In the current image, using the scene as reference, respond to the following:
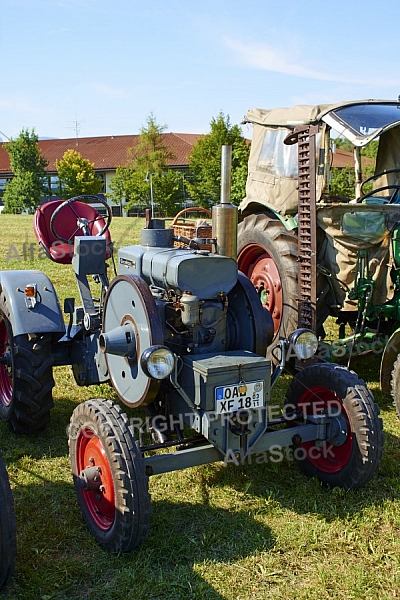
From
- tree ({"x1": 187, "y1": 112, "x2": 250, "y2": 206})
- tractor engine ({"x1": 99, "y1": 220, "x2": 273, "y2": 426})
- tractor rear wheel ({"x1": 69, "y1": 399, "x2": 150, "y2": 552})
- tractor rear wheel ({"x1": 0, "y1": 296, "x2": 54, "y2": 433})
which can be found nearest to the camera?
tractor rear wheel ({"x1": 69, "y1": 399, "x2": 150, "y2": 552})

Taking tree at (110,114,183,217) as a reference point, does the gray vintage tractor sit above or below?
below

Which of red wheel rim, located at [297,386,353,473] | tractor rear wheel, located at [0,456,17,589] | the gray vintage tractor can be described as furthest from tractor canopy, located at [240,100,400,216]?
tractor rear wheel, located at [0,456,17,589]

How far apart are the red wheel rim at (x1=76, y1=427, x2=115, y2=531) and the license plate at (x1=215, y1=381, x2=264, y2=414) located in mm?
616

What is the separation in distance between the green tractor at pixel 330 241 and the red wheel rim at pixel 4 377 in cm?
196

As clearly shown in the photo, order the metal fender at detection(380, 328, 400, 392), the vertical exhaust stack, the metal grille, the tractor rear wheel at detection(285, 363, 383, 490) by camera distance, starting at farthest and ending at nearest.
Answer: the metal grille < the metal fender at detection(380, 328, 400, 392) < the vertical exhaust stack < the tractor rear wheel at detection(285, 363, 383, 490)

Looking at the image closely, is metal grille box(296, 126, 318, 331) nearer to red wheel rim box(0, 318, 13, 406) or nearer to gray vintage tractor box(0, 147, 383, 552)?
gray vintage tractor box(0, 147, 383, 552)

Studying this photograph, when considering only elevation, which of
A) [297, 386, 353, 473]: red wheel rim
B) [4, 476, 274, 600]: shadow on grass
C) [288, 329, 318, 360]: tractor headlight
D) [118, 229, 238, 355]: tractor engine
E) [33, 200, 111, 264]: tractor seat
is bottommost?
[4, 476, 274, 600]: shadow on grass

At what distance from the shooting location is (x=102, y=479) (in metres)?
3.04

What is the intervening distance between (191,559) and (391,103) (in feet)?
14.2

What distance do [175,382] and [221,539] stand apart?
805 mm

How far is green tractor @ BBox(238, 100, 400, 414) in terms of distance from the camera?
190 inches

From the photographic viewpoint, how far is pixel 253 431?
3.22 metres

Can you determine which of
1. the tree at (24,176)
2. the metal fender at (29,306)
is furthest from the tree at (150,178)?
the metal fender at (29,306)

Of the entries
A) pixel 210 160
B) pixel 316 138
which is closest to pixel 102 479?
pixel 316 138
